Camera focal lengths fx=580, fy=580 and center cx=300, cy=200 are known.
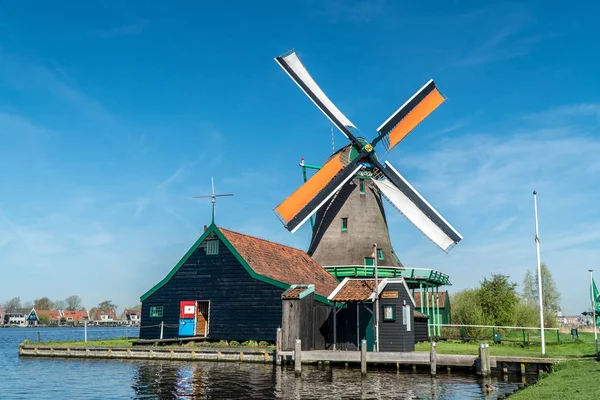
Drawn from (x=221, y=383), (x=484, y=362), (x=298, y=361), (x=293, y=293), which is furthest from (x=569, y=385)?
(x=293, y=293)

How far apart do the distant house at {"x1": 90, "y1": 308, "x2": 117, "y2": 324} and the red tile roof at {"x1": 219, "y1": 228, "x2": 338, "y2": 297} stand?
553 feet

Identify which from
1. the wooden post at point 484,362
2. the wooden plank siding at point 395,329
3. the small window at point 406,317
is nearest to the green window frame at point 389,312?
the wooden plank siding at point 395,329

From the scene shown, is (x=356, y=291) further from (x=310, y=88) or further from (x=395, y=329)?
(x=310, y=88)

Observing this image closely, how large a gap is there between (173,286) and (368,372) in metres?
13.6

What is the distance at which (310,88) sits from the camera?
38875mm

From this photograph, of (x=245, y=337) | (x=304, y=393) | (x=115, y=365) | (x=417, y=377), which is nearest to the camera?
(x=304, y=393)

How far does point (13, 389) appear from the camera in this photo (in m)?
20.1

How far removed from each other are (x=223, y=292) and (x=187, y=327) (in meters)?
3.05

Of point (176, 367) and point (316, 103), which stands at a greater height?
point (316, 103)

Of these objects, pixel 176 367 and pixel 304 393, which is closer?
pixel 304 393

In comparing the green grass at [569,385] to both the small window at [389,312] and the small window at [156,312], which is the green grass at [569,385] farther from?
the small window at [156,312]

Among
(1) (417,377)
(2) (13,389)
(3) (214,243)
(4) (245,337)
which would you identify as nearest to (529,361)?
(1) (417,377)

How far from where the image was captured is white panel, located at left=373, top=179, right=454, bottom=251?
3596 cm

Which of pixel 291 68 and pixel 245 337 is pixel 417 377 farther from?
pixel 291 68
